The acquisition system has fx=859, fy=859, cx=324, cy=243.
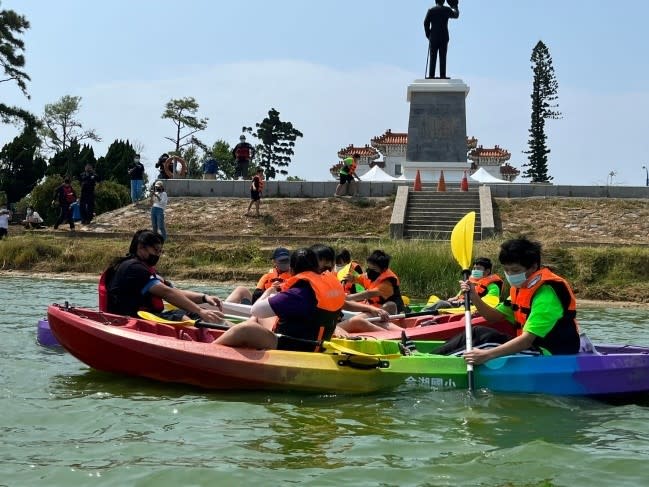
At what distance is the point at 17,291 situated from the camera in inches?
600

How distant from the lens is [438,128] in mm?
28562

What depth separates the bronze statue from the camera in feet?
93.9

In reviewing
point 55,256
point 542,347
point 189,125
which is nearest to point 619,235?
point 55,256

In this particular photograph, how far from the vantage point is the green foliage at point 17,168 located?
168 ft

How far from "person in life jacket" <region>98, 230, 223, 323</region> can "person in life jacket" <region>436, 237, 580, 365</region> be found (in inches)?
102

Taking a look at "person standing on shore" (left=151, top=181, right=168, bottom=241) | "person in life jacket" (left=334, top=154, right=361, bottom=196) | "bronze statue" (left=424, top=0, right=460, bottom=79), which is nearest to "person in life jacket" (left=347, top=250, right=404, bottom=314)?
"person standing on shore" (left=151, top=181, right=168, bottom=241)

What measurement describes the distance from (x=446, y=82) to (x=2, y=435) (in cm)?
2462

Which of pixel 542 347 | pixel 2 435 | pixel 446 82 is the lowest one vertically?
pixel 2 435

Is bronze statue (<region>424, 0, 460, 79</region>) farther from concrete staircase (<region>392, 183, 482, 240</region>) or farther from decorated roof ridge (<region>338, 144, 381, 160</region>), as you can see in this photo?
decorated roof ridge (<region>338, 144, 381, 160</region>)

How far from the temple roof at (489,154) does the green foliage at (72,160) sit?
23.8 meters

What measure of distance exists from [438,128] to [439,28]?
3.34m

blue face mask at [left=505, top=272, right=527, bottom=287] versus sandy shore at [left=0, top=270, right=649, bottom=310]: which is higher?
blue face mask at [left=505, top=272, right=527, bottom=287]

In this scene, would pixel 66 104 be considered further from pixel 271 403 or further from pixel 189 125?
pixel 271 403

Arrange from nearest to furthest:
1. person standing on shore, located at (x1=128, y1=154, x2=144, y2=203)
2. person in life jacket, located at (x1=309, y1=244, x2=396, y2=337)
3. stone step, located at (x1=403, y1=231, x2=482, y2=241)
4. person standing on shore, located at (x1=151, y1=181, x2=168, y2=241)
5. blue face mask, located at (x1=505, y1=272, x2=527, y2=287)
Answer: blue face mask, located at (x1=505, y1=272, x2=527, y2=287) → person in life jacket, located at (x1=309, y1=244, x2=396, y2=337) → person standing on shore, located at (x1=151, y1=181, x2=168, y2=241) → stone step, located at (x1=403, y1=231, x2=482, y2=241) → person standing on shore, located at (x1=128, y1=154, x2=144, y2=203)
